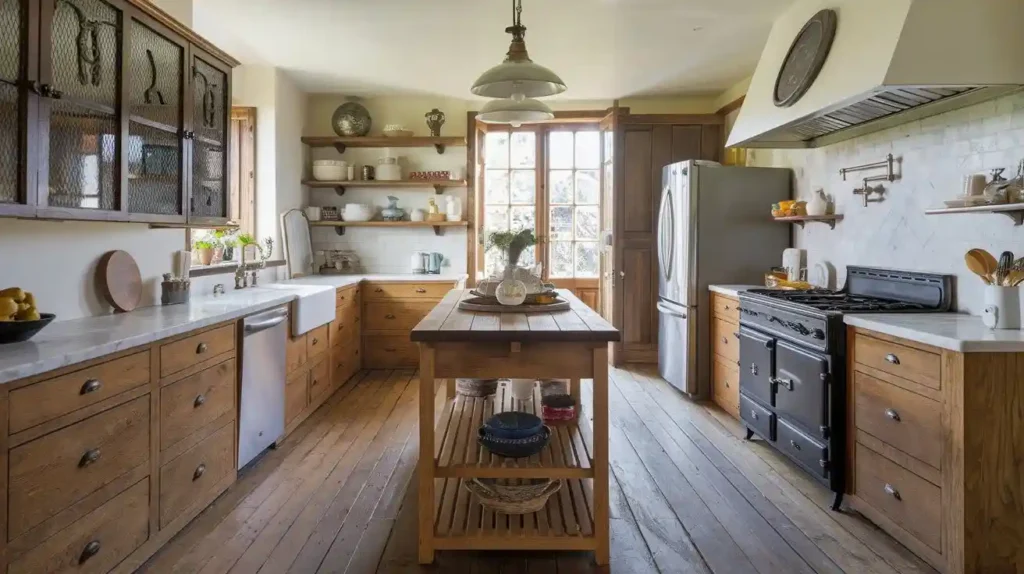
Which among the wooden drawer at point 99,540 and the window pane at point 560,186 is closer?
the wooden drawer at point 99,540

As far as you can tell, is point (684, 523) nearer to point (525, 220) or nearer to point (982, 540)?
point (982, 540)

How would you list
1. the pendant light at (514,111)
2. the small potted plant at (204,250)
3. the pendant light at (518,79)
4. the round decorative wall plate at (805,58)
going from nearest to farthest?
the pendant light at (518,79), the round decorative wall plate at (805,58), the pendant light at (514,111), the small potted plant at (204,250)

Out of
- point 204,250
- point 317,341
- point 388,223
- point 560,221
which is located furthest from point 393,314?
point 560,221

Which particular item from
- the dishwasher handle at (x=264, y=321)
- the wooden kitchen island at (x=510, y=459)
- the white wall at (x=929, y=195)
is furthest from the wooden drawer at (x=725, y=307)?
the dishwasher handle at (x=264, y=321)

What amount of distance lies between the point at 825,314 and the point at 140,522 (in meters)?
2.80

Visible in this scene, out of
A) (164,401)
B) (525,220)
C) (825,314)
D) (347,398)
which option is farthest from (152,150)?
(525,220)

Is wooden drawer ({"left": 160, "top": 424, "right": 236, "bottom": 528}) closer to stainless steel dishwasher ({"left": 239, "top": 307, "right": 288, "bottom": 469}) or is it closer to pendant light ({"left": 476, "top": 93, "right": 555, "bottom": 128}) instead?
stainless steel dishwasher ({"left": 239, "top": 307, "right": 288, "bottom": 469})

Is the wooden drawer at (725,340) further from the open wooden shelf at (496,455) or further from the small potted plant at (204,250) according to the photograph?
the small potted plant at (204,250)

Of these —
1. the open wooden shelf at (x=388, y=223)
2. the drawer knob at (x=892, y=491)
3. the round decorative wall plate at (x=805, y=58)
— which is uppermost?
the round decorative wall plate at (x=805, y=58)

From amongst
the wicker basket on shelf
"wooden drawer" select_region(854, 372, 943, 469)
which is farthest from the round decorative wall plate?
the wicker basket on shelf

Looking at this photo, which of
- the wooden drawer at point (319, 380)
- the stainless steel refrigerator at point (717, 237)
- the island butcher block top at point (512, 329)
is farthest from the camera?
the stainless steel refrigerator at point (717, 237)

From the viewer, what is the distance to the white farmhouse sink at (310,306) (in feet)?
12.0

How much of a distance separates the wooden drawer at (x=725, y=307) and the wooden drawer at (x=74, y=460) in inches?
130

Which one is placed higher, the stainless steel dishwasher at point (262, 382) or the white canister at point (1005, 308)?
the white canister at point (1005, 308)
